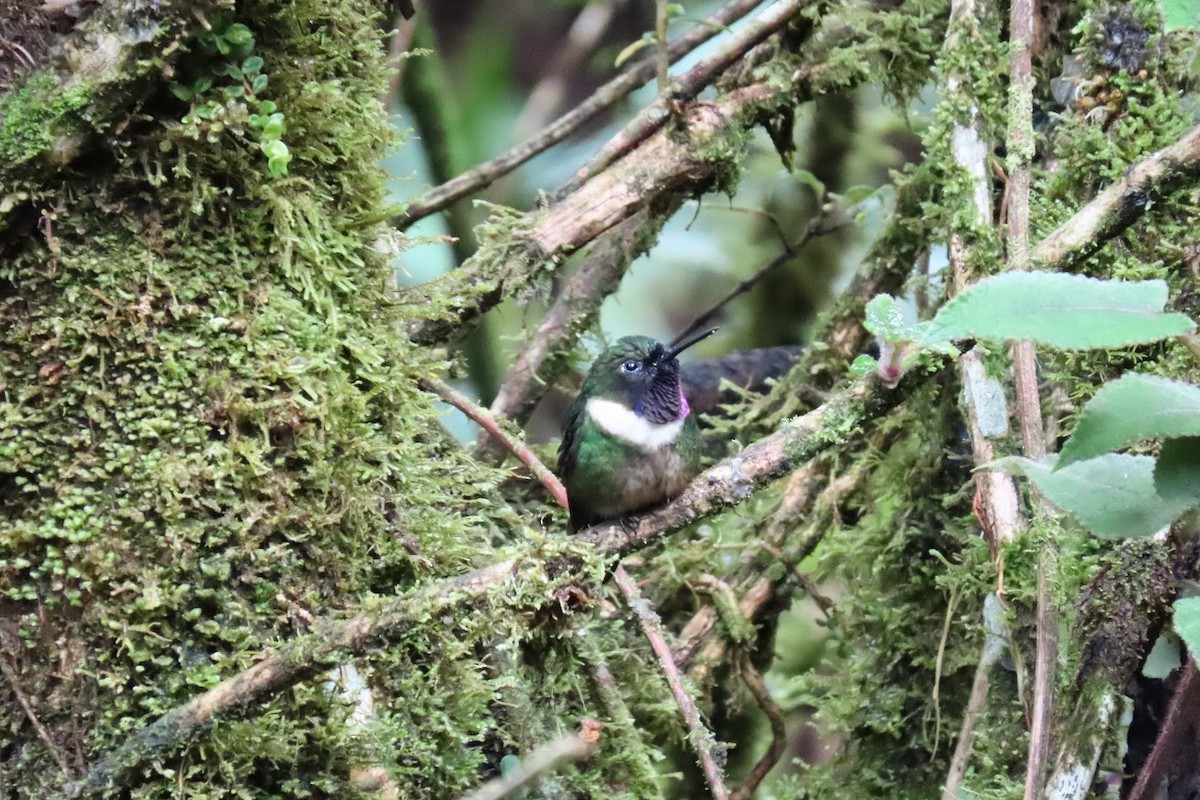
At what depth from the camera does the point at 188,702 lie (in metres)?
1.80

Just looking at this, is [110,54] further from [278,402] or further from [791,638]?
[791,638]

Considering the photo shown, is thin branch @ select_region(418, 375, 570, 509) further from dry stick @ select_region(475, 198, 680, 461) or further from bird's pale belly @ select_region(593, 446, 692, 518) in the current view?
dry stick @ select_region(475, 198, 680, 461)

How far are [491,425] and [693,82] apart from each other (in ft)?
3.55

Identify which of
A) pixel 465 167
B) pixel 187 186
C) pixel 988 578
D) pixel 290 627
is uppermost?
pixel 465 167

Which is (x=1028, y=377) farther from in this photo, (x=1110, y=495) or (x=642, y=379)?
(x=642, y=379)

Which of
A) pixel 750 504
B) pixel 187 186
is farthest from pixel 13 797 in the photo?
pixel 750 504

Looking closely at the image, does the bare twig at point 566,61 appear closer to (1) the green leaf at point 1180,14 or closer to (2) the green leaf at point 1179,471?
(1) the green leaf at point 1180,14

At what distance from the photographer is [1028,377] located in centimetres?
209

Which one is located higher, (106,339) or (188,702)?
(106,339)

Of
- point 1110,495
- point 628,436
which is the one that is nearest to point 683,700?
point 628,436

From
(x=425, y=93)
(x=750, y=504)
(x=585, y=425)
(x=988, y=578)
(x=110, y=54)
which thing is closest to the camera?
(x=110, y=54)

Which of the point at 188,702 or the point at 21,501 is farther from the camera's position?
the point at 21,501

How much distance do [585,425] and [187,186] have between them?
1.18 meters

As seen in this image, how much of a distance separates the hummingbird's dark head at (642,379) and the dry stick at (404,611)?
0.87 meters
